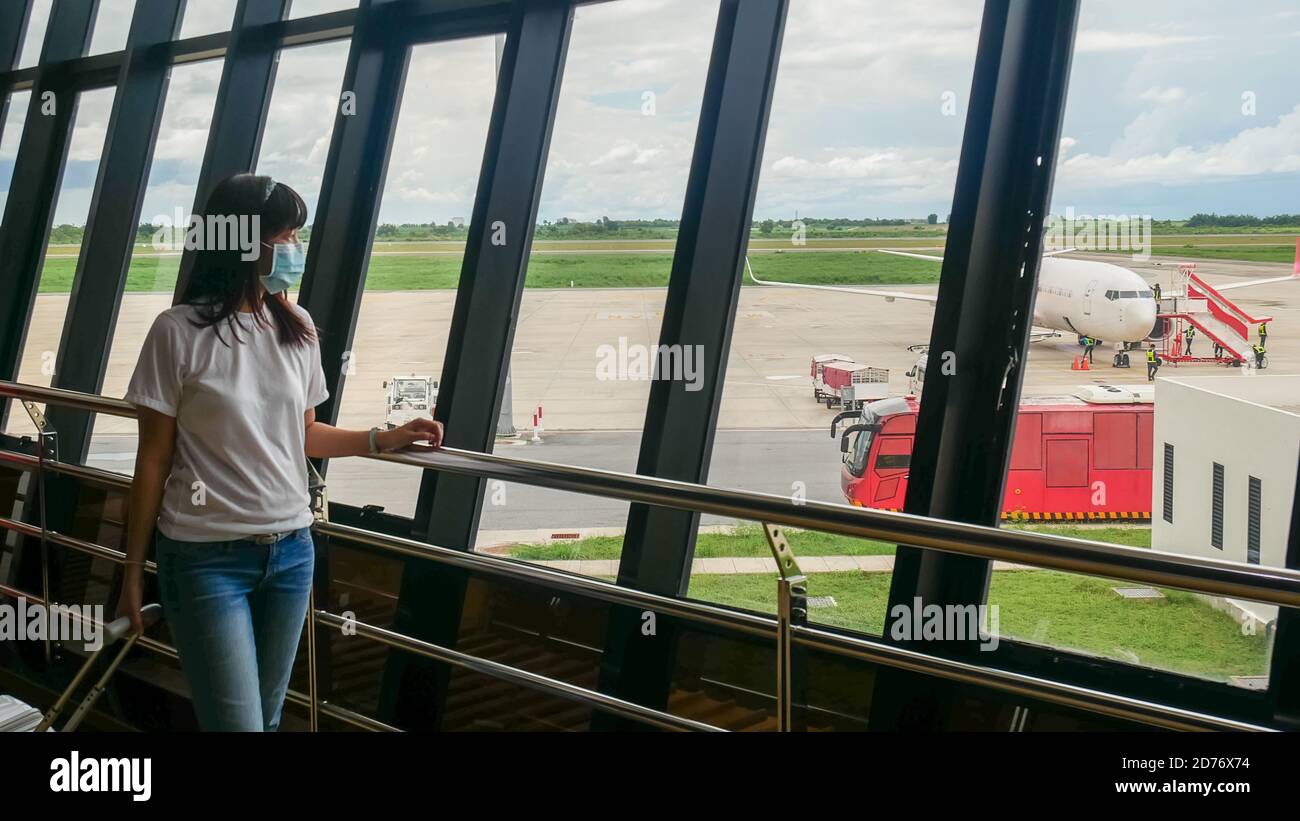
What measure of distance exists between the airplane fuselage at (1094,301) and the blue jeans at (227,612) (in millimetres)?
1932

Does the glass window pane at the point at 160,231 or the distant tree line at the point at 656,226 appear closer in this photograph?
the distant tree line at the point at 656,226

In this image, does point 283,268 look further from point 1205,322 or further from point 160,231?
point 160,231

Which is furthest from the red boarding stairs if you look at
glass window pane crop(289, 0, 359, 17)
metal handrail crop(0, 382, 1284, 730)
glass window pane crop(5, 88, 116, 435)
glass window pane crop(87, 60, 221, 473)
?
glass window pane crop(5, 88, 116, 435)

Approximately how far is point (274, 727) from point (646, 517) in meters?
1.52

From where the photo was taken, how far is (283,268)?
68.9 inches

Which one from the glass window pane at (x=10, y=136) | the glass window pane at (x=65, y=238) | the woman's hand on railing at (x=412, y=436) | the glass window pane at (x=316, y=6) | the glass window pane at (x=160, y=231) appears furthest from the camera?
the glass window pane at (x=10, y=136)

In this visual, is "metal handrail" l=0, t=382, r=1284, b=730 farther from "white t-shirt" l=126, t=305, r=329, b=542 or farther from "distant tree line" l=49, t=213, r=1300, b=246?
"distant tree line" l=49, t=213, r=1300, b=246

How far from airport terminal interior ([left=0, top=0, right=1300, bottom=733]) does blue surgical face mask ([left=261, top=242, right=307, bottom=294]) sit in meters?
0.43

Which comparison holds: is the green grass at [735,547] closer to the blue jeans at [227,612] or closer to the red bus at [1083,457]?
the red bus at [1083,457]

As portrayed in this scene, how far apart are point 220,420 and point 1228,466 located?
2.22m

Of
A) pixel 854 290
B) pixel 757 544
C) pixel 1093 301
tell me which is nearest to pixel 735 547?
pixel 757 544

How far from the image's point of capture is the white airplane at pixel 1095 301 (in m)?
2.62

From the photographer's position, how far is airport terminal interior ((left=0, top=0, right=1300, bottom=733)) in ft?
7.69

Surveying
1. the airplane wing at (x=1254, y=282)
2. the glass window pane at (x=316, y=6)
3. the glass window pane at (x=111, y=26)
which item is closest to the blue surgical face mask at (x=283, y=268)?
the airplane wing at (x=1254, y=282)
